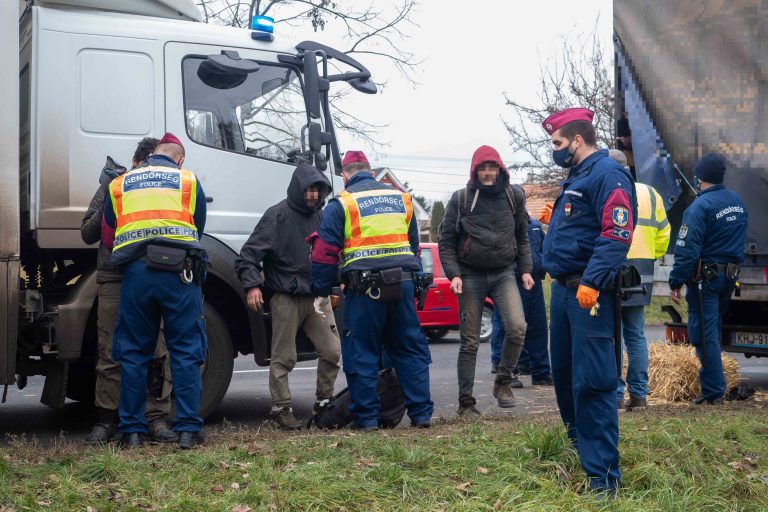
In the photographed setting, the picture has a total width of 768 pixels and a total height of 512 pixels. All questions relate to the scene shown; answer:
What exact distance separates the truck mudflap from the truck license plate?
5.30 meters

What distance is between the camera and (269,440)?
612 centimetres

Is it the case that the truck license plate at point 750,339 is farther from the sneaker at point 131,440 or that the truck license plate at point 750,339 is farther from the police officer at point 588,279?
the sneaker at point 131,440

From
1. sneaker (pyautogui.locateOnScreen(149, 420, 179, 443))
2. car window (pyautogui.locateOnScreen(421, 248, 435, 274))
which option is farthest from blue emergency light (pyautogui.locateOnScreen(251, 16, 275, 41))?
car window (pyautogui.locateOnScreen(421, 248, 435, 274))

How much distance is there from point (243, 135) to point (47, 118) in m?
1.38

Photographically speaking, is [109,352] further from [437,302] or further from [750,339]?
[437,302]

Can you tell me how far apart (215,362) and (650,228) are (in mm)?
3544

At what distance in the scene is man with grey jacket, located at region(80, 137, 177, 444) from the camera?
6.36 m

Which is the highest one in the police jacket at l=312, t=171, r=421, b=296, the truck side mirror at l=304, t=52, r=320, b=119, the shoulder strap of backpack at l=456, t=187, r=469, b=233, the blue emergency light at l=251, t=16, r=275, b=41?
the blue emergency light at l=251, t=16, r=275, b=41

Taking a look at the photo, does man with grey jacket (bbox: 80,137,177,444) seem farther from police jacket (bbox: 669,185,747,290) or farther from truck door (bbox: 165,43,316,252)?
police jacket (bbox: 669,185,747,290)

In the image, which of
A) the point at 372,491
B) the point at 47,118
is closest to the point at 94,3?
the point at 47,118

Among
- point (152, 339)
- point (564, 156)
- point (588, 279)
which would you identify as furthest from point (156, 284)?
point (588, 279)

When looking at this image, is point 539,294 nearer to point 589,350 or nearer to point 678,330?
A: point 678,330

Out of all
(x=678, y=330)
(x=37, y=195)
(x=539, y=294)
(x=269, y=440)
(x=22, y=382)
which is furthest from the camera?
(x=539, y=294)

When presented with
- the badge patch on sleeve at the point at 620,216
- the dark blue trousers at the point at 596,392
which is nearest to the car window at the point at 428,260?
the dark blue trousers at the point at 596,392
